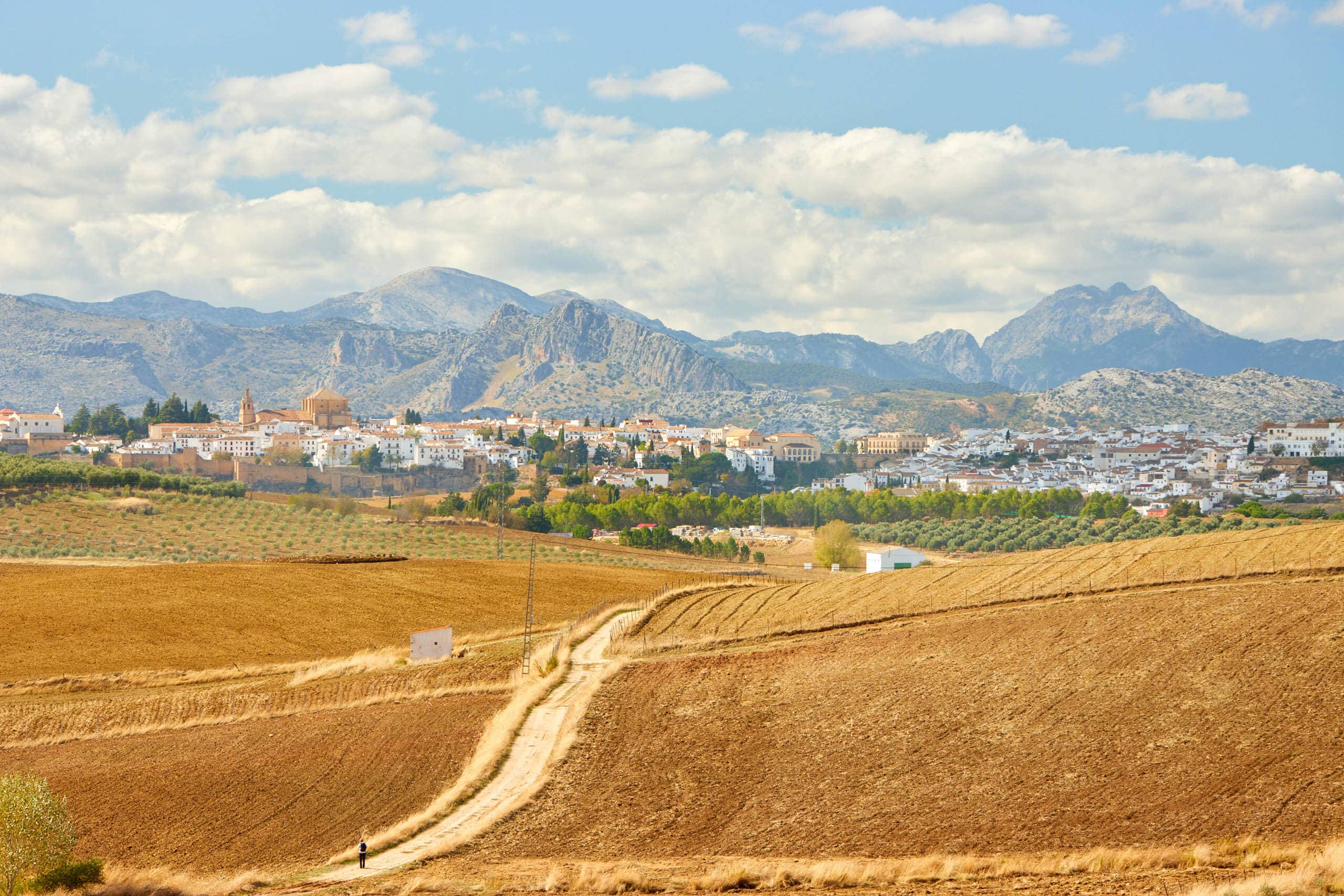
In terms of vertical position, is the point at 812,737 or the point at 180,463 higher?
the point at 180,463

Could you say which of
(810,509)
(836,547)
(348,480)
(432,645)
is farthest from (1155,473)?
(432,645)

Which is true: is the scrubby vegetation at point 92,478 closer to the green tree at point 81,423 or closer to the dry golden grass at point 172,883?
the dry golden grass at point 172,883

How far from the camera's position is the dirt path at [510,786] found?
59.8ft

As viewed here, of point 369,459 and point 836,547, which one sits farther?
point 369,459

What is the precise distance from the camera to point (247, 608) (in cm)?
4103

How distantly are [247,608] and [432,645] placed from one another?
1117 cm

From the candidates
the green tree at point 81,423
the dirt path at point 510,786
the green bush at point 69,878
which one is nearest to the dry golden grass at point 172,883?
the green bush at point 69,878

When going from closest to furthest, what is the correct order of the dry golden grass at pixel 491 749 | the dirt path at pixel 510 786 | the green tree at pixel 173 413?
the dirt path at pixel 510 786, the dry golden grass at pixel 491 749, the green tree at pixel 173 413

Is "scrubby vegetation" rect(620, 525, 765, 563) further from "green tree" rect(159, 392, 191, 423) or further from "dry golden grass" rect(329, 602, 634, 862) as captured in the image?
"green tree" rect(159, 392, 191, 423)

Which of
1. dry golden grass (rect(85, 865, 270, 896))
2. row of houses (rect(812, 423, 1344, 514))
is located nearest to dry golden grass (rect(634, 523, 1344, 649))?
dry golden grass (rect(85, 865, 270, 896))

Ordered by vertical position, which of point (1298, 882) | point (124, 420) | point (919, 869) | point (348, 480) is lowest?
point (919, 869)

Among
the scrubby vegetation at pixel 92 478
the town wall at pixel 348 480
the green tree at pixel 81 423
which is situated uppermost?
the green tree at pixel 81 423

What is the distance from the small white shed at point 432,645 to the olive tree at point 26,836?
14923 mm

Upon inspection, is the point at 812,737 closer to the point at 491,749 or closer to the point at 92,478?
the point at 491,749
